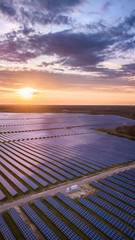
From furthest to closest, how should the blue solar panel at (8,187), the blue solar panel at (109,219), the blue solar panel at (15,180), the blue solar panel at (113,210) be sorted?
the blue solar panel at (15,180), the blue solar panel at (8,187), the blue solar panel at (113,210), the blue solar panel at (109,219)

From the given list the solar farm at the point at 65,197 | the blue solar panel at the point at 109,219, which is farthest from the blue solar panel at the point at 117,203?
the blue solar panel at the point at 109,219

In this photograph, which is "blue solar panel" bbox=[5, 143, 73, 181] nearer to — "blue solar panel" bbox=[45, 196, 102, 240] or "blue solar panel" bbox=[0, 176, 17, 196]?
"blue solar panel" bbox=[45, 196, 102, 240]

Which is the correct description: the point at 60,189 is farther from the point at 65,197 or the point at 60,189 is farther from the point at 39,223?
the point at 39,223

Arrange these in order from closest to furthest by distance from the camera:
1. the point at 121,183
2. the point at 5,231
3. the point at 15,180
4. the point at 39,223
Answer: the point at 5,231 → the point at 39,223 → the point at 121,183 → the point at 15,180

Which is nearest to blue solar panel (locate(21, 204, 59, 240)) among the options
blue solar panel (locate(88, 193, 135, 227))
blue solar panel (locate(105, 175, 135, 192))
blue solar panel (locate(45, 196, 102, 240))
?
blue solar panel (locate(45, 196, 102, 240))

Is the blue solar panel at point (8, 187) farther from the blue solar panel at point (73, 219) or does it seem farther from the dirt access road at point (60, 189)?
the blue solar panel at point (73, 219)

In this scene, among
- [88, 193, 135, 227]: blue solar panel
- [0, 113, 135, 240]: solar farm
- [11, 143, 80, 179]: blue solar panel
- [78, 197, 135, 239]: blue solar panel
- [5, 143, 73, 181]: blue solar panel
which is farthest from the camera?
[11, 143, 80, 179]: blue solar panel

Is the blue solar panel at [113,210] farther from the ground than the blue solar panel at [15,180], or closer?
closer

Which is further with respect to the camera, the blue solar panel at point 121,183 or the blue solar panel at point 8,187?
the blue solar panel at point 121,183

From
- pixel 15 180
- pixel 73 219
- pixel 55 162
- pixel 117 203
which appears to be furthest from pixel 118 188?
pixel 15 180
